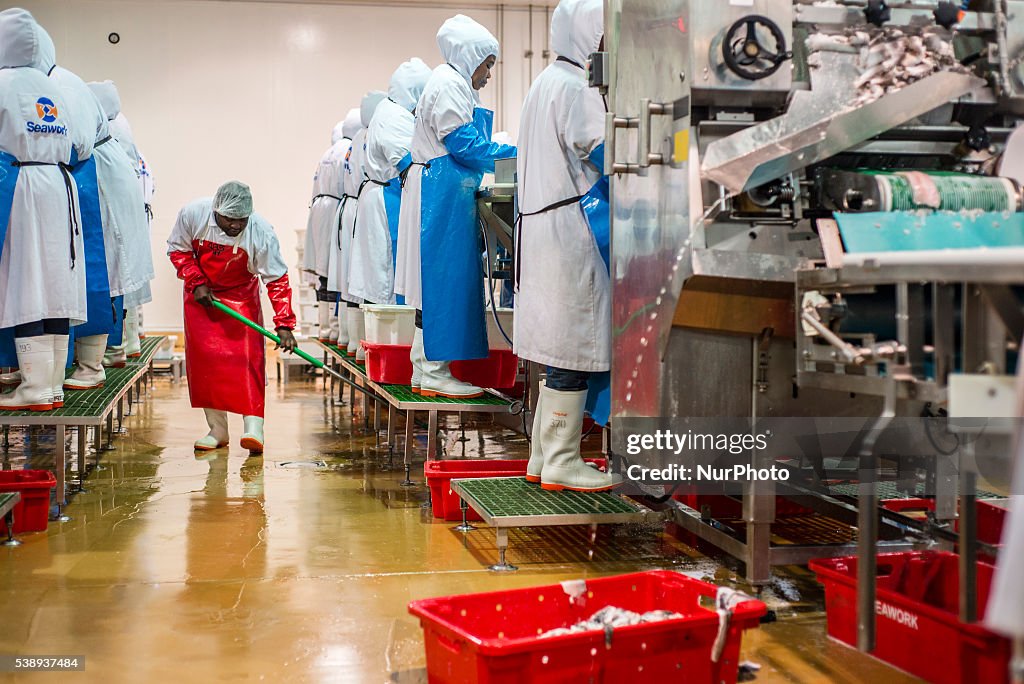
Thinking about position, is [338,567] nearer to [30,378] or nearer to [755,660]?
[755,660]

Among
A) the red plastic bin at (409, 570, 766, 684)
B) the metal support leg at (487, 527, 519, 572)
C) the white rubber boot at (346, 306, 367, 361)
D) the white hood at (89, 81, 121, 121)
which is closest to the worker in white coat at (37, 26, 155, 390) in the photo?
the white hood at (89, 81, 121, 121)

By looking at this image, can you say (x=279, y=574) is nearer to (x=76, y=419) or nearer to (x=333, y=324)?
(x=76, y=419)

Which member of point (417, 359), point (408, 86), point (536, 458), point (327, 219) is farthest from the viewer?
point (327, 219)

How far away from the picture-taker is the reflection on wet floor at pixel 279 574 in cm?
248

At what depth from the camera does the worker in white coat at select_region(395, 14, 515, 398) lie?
184 inches

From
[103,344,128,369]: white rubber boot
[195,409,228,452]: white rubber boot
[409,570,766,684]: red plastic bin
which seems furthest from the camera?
[103,344,128,369]: white rubber boot

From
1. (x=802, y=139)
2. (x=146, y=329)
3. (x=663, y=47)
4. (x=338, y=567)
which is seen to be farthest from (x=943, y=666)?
(x=146, y=329)

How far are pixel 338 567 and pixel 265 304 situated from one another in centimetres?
970

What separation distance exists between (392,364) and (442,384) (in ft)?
1.92

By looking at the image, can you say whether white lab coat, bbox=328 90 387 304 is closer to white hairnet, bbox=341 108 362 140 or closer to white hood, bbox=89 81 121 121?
white hairnet, bbox=341 108 362 140

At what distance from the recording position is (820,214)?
2.41 metres

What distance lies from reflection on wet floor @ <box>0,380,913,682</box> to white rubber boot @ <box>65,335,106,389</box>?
0.43 meters

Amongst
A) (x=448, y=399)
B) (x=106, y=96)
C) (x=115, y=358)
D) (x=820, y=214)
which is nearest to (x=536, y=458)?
(x=448, y=399)

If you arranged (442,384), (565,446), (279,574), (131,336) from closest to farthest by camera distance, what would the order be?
(279,574) < (565,446) < (442,384) < (131,336)
